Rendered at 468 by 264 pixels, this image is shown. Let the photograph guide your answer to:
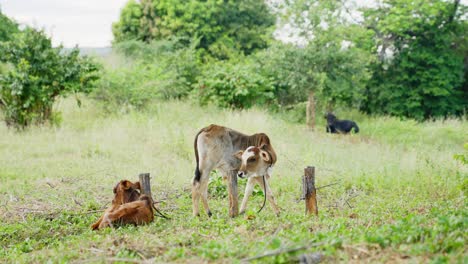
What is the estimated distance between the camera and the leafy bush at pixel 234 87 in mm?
22000

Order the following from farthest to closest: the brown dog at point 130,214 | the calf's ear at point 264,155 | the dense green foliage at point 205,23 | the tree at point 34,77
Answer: the dense green foliage at point 205,23 → the tree at point 34,77 → the calf's ear at point 264,155 → the brown dog at point 130,214

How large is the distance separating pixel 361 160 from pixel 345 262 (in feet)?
28.9

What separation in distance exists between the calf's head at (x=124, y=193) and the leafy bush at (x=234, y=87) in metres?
13.8

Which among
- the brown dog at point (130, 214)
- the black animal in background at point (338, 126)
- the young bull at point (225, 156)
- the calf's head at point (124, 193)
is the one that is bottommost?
the black animal in background at point (338, 126)

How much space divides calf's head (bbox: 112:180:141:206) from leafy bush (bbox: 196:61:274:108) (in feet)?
45.4

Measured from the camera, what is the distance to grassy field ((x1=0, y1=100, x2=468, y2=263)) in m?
4.99

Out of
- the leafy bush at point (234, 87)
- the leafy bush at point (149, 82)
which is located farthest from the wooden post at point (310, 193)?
the leafy bush at point (234, 87)

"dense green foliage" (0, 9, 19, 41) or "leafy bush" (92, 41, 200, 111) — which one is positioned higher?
"dense green foliage" (0, 9, 19, 41)

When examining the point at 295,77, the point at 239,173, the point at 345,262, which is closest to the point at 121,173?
the point at 239,173

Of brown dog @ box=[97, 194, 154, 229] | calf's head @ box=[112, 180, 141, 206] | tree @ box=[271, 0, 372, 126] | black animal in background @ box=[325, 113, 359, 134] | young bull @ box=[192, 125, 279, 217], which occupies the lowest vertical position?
black animal in background @ box=[325, 113, 359, 134]

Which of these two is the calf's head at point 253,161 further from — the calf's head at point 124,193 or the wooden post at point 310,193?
the calf's head at point 124,193

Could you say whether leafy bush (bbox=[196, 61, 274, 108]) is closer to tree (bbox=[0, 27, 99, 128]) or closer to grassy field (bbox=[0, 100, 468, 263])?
grassy field (bbox=[0, 100, 468, 263])

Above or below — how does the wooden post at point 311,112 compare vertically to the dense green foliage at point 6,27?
below

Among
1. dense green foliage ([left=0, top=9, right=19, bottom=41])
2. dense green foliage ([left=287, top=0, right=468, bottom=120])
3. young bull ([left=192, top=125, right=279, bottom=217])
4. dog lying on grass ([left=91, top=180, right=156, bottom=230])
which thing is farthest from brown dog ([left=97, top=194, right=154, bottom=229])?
dense green foliage ([left=0, top=9, right=19, bottom=41])
